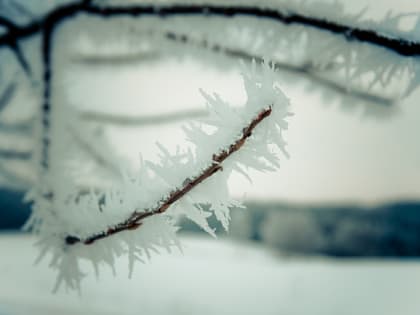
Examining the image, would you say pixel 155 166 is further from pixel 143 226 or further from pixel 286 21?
pixel 286 21

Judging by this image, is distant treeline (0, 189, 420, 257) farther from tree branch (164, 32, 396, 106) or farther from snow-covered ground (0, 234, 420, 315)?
tree branch (164, 32, 396, 106)

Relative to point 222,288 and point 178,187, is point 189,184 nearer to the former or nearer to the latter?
point 178,187

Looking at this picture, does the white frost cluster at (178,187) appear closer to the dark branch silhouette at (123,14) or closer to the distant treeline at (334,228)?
the dark branch silhouette at (123,14)

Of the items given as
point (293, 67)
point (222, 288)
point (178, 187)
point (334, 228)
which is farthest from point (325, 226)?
point (178, 187)

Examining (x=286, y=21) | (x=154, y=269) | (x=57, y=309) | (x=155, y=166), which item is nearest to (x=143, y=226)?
(x=155, y=166)

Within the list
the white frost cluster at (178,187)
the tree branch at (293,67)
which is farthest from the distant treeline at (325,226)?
the white frost cluster at (178,187)

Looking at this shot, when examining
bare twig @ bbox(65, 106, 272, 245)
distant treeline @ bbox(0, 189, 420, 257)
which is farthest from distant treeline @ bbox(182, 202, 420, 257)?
bare twig @ bbox(65, 106, 272, 245)

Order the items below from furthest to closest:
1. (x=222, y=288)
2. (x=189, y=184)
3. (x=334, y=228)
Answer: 1. (x=334, y=228)
2. (x=222, y=288)
3. (x=189, y=184)
